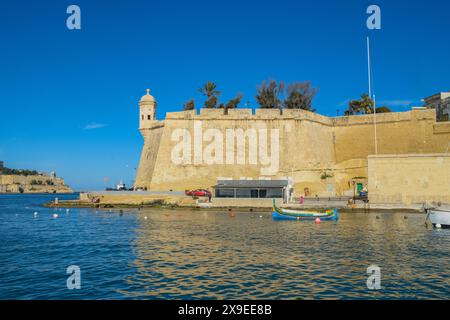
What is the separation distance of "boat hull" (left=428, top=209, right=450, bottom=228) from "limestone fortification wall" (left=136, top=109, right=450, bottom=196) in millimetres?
16990

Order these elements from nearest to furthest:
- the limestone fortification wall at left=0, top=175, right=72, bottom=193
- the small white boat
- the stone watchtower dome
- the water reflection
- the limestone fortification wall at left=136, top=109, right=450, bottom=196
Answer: the water reflection → the small white boat → the limestone fortification wall at left=136, top=109, right=450, bottom=196 → the stone watchtower dome → the limestone fortification wall at left=0, top=175, right=72, bottom=193

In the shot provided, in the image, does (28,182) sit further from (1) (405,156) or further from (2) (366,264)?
(2) (366,264)

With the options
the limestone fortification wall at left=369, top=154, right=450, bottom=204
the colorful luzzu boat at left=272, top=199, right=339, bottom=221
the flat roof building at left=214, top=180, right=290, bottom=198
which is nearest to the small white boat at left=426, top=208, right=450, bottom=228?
the colorful luzzu boat at left=272, top=199, right=339, bottom=221

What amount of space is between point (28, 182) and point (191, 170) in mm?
115657

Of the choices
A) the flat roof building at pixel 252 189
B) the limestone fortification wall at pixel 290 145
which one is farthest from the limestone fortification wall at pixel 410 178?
the flat roof building at pixel 252 189

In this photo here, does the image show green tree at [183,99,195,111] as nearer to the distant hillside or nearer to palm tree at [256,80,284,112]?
palm tree at [256,80,284,112]

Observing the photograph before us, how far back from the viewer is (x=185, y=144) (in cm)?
4281

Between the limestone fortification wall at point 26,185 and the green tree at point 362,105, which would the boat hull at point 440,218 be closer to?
the green tree at point 362,105

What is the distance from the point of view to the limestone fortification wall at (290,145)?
41750 mm

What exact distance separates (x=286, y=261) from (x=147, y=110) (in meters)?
35.6

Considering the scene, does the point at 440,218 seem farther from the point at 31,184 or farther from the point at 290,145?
the point at 31,184

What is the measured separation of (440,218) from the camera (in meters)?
22.8

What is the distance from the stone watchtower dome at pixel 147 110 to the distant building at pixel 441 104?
33.7 meters

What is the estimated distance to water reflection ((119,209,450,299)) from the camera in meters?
10.1
